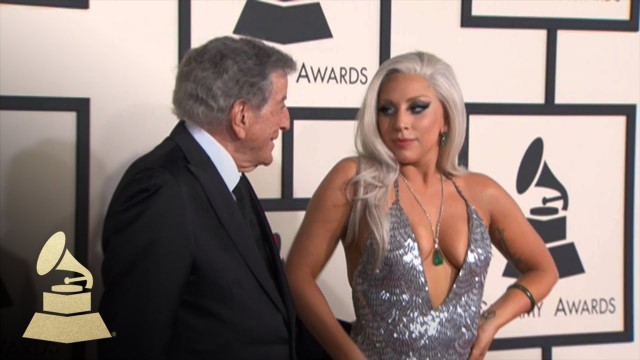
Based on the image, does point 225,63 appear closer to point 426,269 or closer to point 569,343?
point 426,269

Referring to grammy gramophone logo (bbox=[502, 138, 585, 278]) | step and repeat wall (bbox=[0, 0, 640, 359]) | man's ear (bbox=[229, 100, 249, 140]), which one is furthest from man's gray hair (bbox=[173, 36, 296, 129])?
grammy gramophone logo (bbox=[502, 138, 585, 278])

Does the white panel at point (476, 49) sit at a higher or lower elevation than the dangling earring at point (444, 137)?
higher

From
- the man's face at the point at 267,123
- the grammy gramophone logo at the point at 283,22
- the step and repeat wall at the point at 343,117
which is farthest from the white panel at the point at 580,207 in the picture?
the man's face at the point at 267,123

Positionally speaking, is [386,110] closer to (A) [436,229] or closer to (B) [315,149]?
(A) [436,229]

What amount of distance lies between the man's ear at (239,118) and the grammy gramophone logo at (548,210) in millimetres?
1239

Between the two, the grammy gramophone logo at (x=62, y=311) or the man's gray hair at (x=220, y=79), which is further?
the man's gray hair at (x=220, y=79)

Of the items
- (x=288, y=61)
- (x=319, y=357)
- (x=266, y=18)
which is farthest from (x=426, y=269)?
(x=266, y=18)

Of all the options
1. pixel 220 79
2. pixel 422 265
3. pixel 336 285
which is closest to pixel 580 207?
pixel 336 285

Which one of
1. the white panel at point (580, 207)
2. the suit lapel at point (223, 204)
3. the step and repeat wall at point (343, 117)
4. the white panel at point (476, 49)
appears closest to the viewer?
the suit lapel at point (223, 204)

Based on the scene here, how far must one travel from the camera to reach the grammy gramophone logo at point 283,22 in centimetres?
198

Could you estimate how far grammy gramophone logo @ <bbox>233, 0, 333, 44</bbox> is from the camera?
1.98 m

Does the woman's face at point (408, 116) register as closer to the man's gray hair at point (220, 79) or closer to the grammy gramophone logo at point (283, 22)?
the man's gray hair at point (220, 79)

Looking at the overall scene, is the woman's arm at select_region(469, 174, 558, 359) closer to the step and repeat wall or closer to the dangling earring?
the dangling earring

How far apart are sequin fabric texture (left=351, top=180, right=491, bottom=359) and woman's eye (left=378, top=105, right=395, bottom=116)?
0.18 metres
